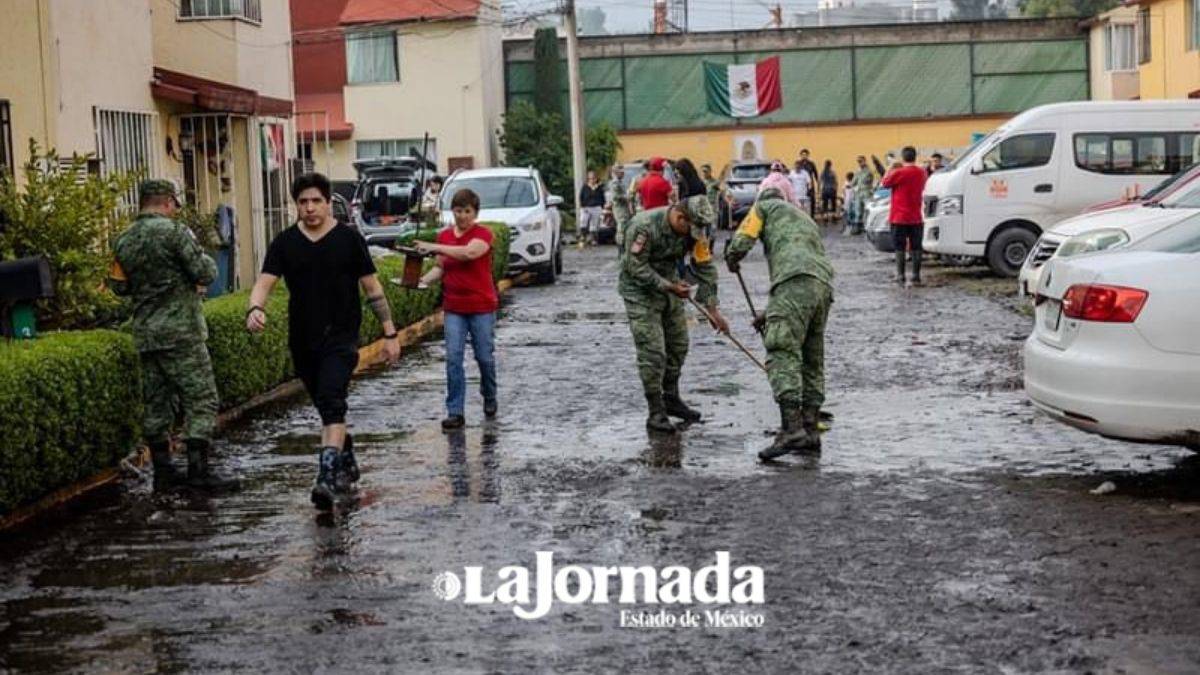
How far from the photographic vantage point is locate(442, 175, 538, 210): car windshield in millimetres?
28797

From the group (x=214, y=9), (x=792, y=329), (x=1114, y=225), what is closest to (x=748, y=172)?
(x=214, y=9)

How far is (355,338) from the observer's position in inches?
411

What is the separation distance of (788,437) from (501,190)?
1819cm

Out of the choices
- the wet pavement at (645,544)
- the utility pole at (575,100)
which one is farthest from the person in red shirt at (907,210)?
the utility pole at (575,100)

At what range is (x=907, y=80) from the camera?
54438mm

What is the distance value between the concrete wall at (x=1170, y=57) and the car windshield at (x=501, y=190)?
16.0 meters

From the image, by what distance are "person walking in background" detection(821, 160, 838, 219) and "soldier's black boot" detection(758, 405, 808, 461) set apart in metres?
36.9

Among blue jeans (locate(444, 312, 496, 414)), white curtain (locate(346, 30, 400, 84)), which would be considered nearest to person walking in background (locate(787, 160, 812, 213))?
white curtain (locate(346, 30, 400, 84))

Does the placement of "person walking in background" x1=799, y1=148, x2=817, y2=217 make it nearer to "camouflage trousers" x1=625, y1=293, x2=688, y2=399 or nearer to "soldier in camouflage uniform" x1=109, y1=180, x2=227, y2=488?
"camouflage trousers" x1=625, y1=293, x2=688, y2=399

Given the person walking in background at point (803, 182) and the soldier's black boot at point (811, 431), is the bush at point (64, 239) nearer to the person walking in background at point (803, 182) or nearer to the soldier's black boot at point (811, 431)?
the soldier's black boot at point (811, 431)

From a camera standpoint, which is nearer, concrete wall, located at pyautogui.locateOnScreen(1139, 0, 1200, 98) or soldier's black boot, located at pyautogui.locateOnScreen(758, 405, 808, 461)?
soldier's black boot, located at pyautogui.locateOnScreen(758, 405, 808, 461)

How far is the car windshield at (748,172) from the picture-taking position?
4500 cm

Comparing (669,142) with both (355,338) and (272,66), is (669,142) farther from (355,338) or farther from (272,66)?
(355,338)

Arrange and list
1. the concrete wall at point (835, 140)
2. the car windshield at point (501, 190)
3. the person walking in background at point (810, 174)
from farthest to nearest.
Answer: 1. the concrete wall at point (835, 140)
2. the person walking in background at point (810, 174)
3. the car windshield at point (501, 190)
